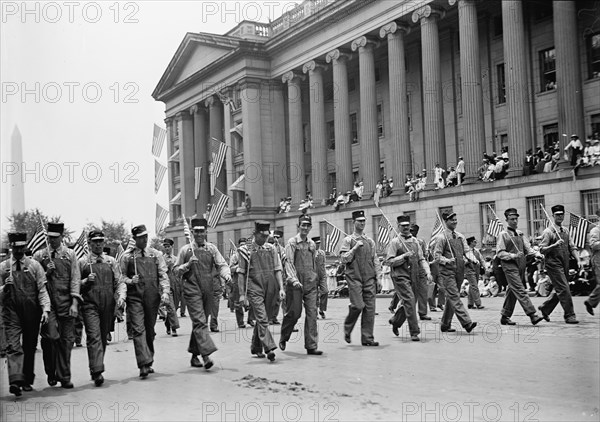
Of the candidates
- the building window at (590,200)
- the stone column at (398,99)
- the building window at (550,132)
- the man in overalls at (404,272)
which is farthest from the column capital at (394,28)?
the man in overalls at (404,272)

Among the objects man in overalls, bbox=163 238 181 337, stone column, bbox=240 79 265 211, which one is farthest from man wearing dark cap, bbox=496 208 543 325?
stone column, bbox=240 79 265 211

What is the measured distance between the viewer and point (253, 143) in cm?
4919

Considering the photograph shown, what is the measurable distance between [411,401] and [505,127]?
30202 millimetres

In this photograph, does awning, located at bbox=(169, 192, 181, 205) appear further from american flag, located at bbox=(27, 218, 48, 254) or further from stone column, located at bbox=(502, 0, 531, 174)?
american flag, located at bbox=(27, 218, 48, 254)

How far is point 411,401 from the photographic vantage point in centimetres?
786

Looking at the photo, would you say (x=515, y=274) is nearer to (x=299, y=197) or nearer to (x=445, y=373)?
(x=445, y=373)

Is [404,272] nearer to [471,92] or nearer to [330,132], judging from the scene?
[471,92]

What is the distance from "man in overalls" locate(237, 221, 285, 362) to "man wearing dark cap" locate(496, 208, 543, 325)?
4.83m

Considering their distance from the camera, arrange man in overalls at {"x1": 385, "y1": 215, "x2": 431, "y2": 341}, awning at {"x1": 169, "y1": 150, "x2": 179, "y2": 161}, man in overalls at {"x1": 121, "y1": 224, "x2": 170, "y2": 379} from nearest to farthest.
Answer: man in overalls at {"x1": 121, "y1": 224, "x2": 170, "y2": 379} < man in overalls at {"x1": 385, "y1": 215, "x2": 431, "y2": 341} < awning at {"x1": 169, "y1": 150, "x2": 179, "y2": 161}

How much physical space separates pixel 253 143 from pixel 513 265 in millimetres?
36081

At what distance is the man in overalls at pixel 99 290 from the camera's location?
32.9 ft

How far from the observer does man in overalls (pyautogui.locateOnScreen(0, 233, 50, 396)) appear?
9344mm

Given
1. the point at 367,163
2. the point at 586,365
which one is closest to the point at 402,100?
the point at 367,163

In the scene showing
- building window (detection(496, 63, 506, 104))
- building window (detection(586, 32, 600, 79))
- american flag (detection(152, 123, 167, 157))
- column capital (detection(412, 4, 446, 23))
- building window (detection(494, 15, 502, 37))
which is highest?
column capital (detection(412, 4, 446, 23))
